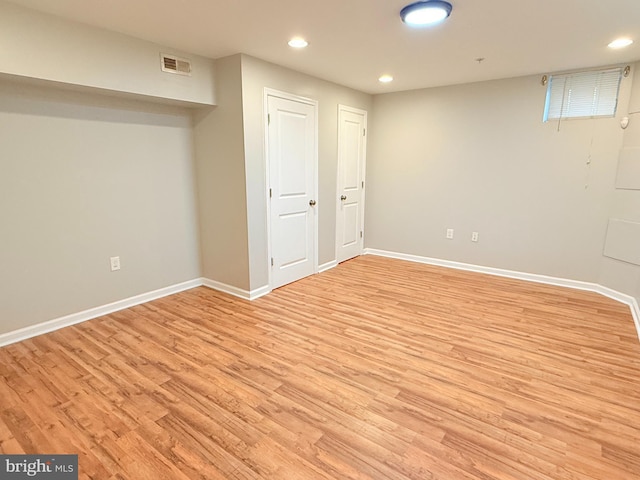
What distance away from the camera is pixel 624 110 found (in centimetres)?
347

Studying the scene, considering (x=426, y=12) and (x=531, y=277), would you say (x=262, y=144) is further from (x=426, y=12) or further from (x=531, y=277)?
(x=531, y=277)

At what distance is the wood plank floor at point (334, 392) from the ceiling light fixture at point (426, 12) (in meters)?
2.31

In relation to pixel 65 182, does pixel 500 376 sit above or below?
below

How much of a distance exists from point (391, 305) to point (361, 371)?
123 centimetres

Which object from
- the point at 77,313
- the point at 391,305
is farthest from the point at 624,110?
the point at 77,313

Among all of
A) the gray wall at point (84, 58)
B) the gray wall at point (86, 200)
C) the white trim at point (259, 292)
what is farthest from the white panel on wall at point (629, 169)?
the gray wall at point (86, 200)

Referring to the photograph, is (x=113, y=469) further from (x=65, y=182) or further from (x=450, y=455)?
(x=65, y=182)

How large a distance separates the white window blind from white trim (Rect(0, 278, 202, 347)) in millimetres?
4493

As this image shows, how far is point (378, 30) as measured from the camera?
256 centimetres

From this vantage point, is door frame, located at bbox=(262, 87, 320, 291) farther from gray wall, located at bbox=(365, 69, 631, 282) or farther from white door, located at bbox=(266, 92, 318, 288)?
gray wall, located at bbox=(365, 69, 631, 282)

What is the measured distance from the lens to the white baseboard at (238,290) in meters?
3.58

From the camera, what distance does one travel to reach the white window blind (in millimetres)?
3516

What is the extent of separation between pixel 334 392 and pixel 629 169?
11.9 feet

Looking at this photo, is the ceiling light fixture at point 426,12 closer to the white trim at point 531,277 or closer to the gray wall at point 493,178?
the gray wall at point 493,178
